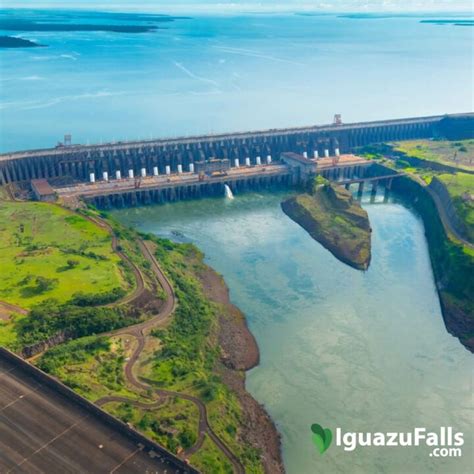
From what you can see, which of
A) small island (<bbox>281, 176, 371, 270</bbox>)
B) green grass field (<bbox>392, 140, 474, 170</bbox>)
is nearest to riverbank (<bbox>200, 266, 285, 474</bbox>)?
small island (<bbox>281, 176, 371, 270</bbox>)

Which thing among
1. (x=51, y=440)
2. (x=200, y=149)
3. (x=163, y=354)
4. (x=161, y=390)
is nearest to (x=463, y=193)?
(x=200, y=149)

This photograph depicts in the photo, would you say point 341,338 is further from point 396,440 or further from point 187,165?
point 187,165

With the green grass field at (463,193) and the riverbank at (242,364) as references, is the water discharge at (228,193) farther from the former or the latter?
the green grass field at (463,193)

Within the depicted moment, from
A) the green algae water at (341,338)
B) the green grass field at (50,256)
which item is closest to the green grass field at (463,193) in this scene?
the green algae water at (341,338)

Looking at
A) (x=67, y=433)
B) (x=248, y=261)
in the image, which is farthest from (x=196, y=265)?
(x=67, y=433)

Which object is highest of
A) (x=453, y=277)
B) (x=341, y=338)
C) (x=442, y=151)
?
(x=442, y=151)

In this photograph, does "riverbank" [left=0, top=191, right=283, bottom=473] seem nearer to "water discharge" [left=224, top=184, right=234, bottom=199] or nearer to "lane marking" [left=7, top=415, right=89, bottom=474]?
"lane marking" [left=7, top=415, right=89, bottom=474]

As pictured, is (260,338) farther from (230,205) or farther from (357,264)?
(230,205)
